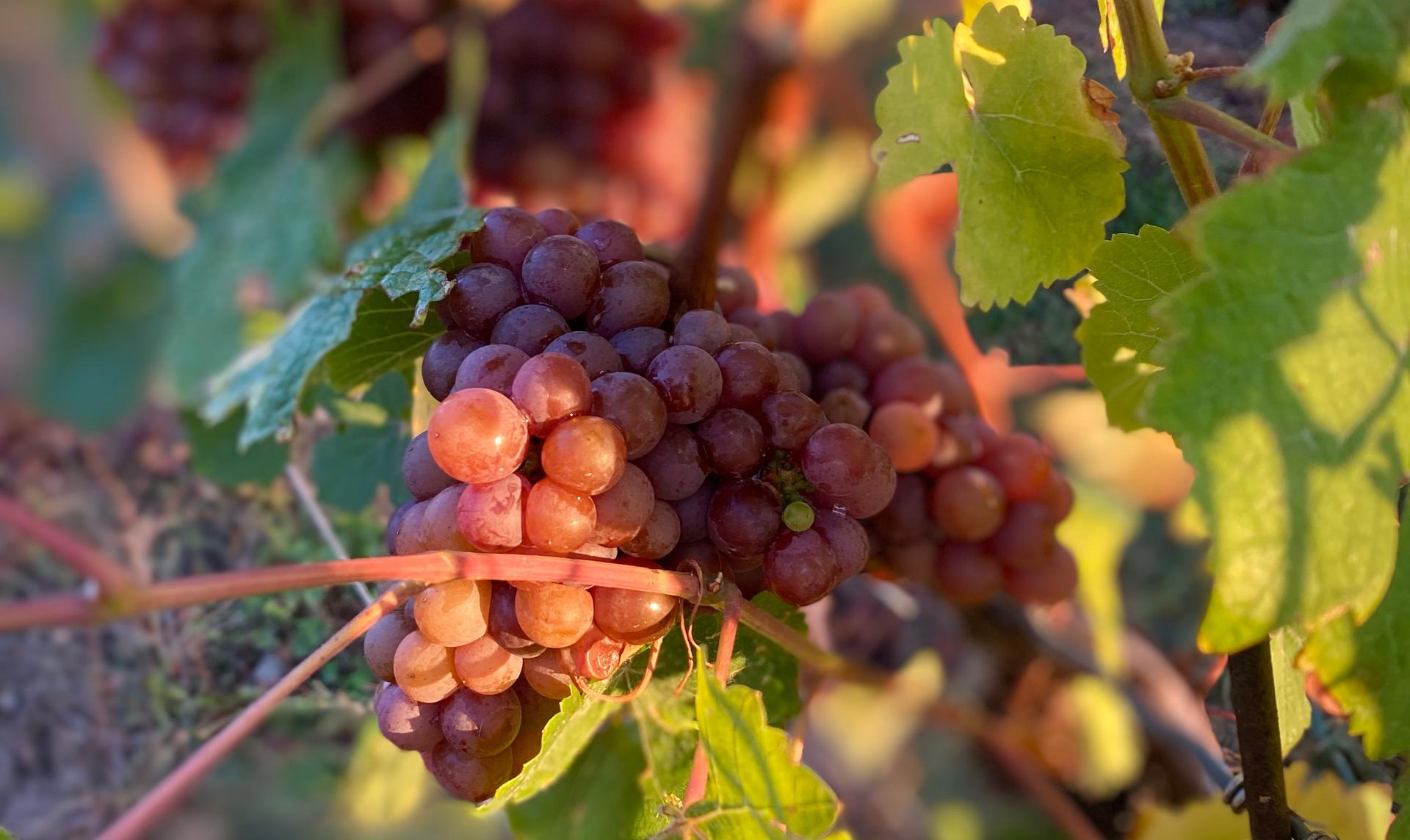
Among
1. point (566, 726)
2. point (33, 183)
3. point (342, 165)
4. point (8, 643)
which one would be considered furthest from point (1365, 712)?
point (33, 183)

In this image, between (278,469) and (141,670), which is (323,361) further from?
(141,670)

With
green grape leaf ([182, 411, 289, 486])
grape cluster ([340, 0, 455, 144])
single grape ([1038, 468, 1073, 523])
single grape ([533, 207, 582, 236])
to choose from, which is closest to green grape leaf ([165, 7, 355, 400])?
grape cluster ([340, 0, 455, 144])

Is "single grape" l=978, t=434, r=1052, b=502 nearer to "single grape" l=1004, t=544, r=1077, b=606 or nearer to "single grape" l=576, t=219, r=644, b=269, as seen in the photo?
"single grape" l=1004, t=544, r=1077, b=606

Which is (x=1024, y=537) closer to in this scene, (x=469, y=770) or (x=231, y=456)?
(x=469, y=770)

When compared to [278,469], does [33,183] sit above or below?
below

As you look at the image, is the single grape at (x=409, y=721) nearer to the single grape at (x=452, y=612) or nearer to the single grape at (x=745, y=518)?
the single grape at (x=452, y=612)

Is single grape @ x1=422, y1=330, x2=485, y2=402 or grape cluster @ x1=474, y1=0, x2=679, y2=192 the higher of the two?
single grape @ x1=422, y1=330, x2=485, y2=402
